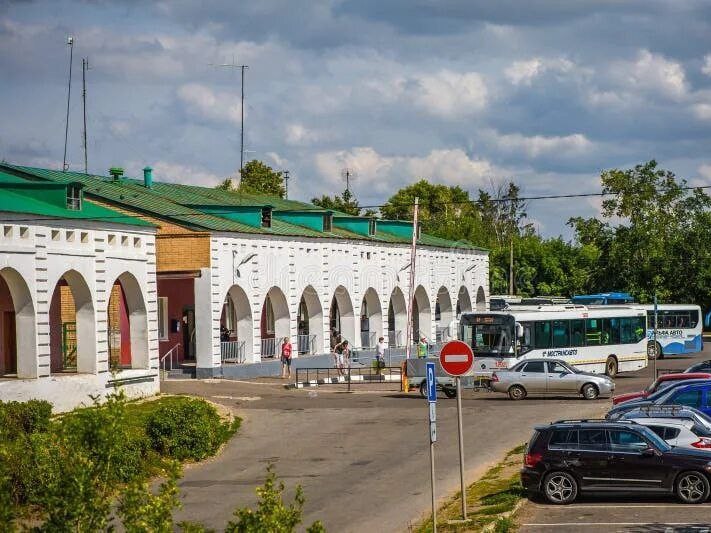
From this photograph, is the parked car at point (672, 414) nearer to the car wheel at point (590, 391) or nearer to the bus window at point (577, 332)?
the car wheel at point (590, 391)

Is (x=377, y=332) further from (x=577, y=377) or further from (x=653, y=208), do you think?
(x=653, y=208)

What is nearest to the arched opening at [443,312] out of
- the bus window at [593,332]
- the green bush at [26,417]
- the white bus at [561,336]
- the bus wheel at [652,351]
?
the bus wheel at [652,351]

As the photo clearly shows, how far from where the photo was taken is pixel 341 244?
204 ft

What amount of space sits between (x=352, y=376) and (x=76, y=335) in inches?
627

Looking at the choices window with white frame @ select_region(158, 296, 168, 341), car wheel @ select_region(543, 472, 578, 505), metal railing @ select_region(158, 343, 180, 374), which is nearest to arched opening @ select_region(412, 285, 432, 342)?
window with white frame @ select_region(158, 296, 168, 341)

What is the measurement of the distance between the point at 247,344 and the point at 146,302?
1202 cm

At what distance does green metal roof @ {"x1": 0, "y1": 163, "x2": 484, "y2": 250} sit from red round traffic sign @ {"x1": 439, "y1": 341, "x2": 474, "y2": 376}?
27490mm

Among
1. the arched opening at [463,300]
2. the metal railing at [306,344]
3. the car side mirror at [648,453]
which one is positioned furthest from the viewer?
the arched opening at [463,300]

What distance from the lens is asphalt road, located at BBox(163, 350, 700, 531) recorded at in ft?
76.9

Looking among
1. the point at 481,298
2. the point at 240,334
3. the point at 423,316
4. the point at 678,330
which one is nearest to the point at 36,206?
the point at 240,334

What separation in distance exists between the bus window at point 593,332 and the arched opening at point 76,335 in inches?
800

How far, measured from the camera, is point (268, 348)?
56.8 meters

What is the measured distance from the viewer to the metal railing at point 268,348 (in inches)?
2235

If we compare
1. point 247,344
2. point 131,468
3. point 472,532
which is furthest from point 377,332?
point 472,532
